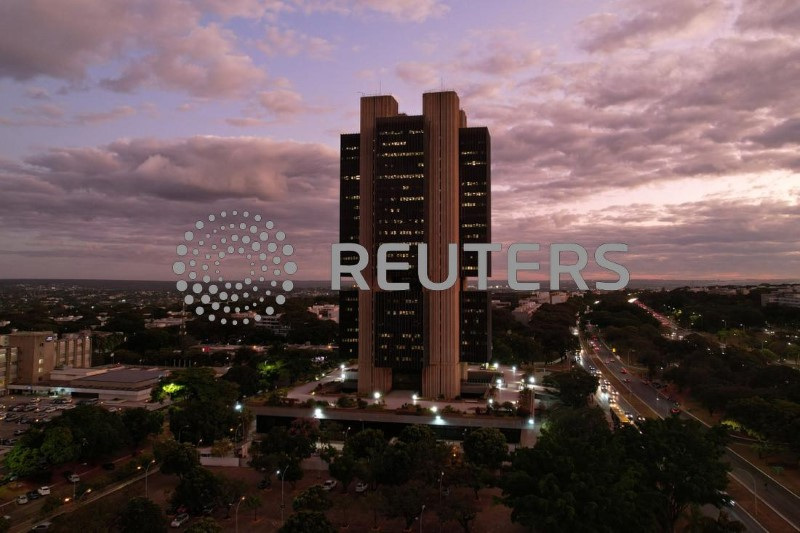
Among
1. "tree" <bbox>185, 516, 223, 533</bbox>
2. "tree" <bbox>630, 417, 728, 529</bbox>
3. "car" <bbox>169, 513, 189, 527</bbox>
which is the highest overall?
Answer: "tree" <bbox>630, 417, 728, 529</bbox>

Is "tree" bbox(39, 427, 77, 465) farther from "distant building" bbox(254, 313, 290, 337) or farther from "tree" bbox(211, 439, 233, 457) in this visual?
"distant building" bbox(254, 313, 290, 337)

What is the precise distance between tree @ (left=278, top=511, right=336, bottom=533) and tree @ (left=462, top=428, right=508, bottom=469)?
17180mm

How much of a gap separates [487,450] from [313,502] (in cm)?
1675

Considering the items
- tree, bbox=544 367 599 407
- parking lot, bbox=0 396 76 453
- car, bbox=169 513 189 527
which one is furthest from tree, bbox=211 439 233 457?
tree, bbox=544 367 599 407

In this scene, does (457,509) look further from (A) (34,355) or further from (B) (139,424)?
(A) (34,355)

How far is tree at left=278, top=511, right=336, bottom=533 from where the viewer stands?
102 feet

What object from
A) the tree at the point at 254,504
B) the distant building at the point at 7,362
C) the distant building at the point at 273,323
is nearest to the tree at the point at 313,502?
the tree at the point at 254,504

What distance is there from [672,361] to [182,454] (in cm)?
8825

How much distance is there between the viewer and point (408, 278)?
7188 cm

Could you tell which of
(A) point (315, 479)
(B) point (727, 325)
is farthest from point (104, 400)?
(B) point (727, 325)

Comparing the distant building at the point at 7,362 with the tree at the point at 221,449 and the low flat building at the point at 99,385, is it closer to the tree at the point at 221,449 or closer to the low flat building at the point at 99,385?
the low flat building at the point at 99,385

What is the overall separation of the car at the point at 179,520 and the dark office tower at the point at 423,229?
35571mm

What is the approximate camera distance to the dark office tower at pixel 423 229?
2761 inches

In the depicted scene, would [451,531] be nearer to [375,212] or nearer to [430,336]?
[430,336]
